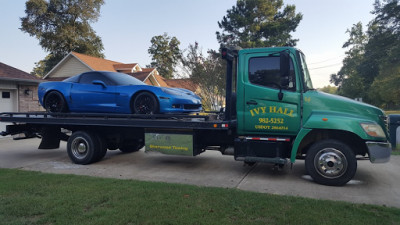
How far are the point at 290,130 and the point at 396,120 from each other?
238 inches

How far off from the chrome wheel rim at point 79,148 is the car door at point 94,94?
769 mm

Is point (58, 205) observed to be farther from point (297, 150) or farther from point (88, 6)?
point (88, 6)

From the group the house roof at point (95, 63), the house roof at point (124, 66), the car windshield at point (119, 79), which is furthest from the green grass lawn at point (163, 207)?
the house roof at point (124, 66)

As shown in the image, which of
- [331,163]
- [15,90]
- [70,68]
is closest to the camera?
[331,163]

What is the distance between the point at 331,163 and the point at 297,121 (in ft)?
3.10

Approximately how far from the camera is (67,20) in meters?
32.0

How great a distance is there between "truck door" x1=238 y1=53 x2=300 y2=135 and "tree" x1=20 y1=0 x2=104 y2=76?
3036 cm

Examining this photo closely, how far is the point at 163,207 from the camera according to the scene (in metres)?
4.09

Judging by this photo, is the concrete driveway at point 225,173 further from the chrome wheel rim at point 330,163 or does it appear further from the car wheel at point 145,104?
the car wheel at point 145,104

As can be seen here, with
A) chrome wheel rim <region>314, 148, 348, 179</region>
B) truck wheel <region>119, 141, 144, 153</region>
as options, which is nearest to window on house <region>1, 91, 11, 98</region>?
truck wheel <region>119, 141, 144, 153</region>

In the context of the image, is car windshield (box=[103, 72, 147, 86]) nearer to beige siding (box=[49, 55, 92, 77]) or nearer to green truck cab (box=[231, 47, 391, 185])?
green truck cab (box=[231, 47, 391, 185])

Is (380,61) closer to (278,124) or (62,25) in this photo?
(62,25)

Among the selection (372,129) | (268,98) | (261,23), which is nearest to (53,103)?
(268,98)

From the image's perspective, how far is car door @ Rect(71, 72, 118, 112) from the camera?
6953mm
